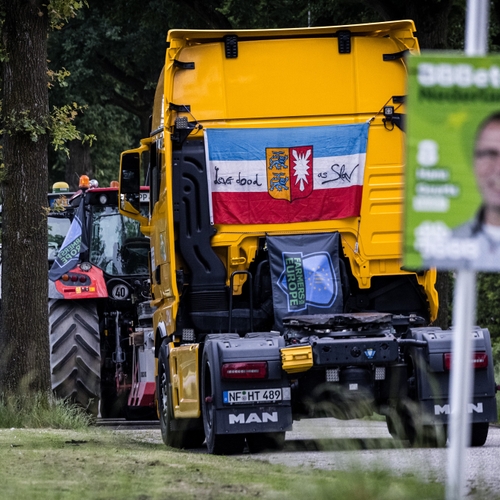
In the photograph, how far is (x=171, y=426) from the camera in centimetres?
1170

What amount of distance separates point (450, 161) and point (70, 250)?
10042mm

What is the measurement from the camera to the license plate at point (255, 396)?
10.2 m

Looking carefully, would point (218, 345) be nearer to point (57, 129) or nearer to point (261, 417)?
point (261, 417)

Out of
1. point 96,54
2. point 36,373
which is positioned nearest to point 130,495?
point 36,373

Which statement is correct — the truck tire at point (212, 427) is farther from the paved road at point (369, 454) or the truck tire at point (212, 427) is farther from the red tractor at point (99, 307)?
the red tractor at point (99, 307)

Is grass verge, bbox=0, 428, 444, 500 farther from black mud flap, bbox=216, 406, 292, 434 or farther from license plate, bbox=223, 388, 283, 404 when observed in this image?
license plate, bbox=223, 388, 283, 404

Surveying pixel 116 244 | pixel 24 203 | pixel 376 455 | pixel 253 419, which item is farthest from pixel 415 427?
pixel 116 244

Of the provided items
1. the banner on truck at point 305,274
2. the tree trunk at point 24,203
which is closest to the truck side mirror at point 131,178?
the tree trunk at point 24,203

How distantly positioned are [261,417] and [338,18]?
1083 cm

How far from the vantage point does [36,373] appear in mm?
13766

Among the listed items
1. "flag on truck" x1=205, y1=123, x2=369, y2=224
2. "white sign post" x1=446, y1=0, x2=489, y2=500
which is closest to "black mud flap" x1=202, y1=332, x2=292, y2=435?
"flag on truck" x1=205, y1=123, x2=369, y2=224

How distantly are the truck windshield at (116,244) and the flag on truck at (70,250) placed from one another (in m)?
0.24

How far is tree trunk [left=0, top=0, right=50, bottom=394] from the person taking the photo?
13.8 m

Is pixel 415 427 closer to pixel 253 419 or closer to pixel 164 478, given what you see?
pixel 253 419
